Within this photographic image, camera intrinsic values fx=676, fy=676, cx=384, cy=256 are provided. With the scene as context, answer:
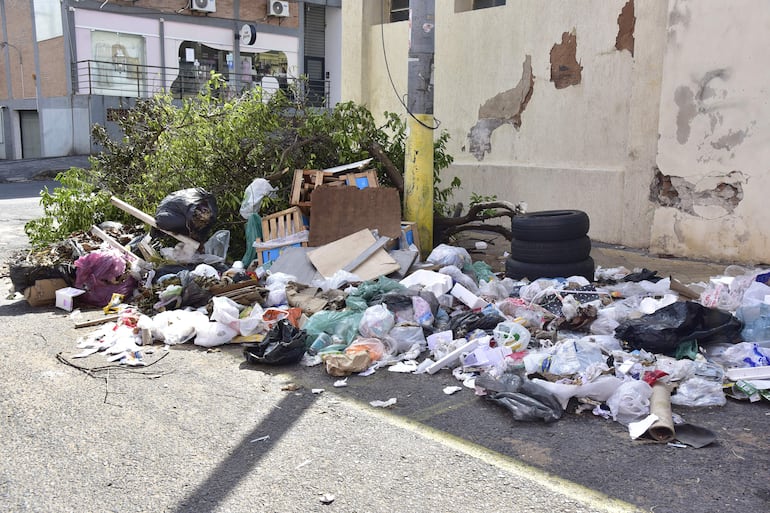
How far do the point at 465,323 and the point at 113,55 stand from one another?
24.8 m

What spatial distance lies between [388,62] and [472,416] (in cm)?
920

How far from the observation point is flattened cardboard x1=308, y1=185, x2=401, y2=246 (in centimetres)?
730

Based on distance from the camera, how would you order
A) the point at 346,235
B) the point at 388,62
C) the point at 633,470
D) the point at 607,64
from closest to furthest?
the point at 633,470, the point at 346,235, the point at 607,64, the point at 388,62

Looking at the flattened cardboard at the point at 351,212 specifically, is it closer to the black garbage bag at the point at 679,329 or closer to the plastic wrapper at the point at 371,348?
the plastic wrapper at the point at 371,348

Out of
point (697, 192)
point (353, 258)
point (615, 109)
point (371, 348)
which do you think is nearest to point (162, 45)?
point (615, 109)

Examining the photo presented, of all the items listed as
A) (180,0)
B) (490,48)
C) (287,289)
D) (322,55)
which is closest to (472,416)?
(287,289)

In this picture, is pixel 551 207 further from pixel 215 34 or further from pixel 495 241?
pixel 215 34

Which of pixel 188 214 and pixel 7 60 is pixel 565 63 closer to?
pixel 188 214

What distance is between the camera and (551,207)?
9.56 meters

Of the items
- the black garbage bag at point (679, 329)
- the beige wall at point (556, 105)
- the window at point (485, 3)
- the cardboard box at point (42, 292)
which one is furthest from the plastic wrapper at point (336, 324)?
the window at point (485, 3)

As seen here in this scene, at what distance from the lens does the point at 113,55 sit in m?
26.0

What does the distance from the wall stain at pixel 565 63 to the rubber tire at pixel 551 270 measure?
11.3ft

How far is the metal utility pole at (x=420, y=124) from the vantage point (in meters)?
7.50

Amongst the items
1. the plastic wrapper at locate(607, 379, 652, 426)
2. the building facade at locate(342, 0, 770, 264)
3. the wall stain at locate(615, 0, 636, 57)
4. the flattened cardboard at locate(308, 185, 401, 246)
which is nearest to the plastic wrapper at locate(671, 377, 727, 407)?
the plastic wrapper at locate(607, 379, 652, 426)
